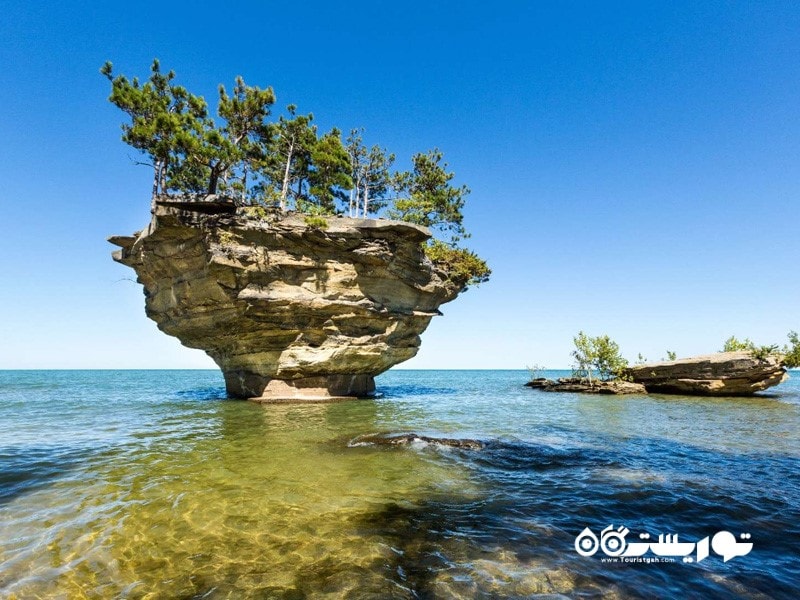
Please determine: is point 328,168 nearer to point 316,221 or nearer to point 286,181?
point 286,181

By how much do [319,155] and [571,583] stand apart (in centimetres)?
2697

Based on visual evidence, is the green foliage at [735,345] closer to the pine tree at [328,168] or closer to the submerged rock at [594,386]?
the submerged rock at [594,386]

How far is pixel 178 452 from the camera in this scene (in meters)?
11.0

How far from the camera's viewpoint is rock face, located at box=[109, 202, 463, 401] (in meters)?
21.9

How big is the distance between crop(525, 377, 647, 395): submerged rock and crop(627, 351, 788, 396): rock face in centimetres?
247

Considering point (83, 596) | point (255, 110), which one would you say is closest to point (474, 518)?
point (83, 596)

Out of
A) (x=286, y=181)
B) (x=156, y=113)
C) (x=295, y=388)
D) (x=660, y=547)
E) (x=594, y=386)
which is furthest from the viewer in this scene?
(x=594, y=386)

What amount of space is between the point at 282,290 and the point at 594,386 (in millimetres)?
28834

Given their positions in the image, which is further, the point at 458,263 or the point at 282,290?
the point at 458,263

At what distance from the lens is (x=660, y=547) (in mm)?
5434

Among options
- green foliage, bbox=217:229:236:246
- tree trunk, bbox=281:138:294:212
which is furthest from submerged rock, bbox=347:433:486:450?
tree trunk, bbox=281:138:294:212

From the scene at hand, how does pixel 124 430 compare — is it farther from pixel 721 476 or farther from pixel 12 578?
pixel 721 476

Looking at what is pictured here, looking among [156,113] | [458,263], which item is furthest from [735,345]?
[156,113]

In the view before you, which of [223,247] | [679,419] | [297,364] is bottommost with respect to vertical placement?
[679,419]
